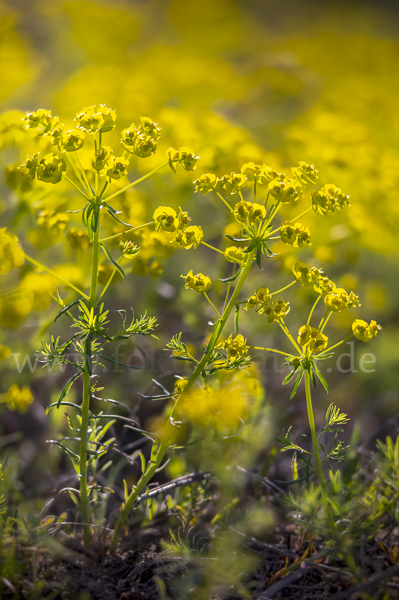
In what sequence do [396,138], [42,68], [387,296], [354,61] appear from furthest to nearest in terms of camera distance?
[354,61] → [42,68] → [396,138] → [387,296]

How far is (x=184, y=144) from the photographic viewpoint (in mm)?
2738

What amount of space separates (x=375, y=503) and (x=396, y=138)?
4643 millimetres

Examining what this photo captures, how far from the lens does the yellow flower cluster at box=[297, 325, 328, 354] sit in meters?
1.44

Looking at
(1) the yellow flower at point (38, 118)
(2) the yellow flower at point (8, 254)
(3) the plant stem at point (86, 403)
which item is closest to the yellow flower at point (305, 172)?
(3) the plant stem at point (86, 403)

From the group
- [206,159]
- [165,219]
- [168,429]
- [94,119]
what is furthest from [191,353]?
[206,159]

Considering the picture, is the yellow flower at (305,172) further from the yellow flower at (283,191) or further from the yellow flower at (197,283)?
the yellow flower at (197,283)

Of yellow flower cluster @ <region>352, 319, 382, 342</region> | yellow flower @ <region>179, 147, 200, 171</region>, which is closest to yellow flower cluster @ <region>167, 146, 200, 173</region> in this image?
yellow flower @ <region>179, 147, 200, 171</region>

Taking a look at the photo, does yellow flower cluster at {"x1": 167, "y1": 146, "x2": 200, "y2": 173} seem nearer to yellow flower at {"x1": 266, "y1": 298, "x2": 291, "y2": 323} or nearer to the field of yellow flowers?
the field of yellow flowers

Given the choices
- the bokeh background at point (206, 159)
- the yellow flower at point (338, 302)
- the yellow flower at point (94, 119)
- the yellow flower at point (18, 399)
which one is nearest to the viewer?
the yellow flower at point (94, 119)

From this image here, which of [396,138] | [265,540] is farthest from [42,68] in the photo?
[265,540]

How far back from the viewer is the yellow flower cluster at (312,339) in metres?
1.44

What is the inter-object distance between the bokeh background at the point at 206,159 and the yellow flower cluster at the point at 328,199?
719 mm

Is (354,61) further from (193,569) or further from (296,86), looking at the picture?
(193,569)

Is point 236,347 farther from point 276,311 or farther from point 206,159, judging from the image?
point 206,159
